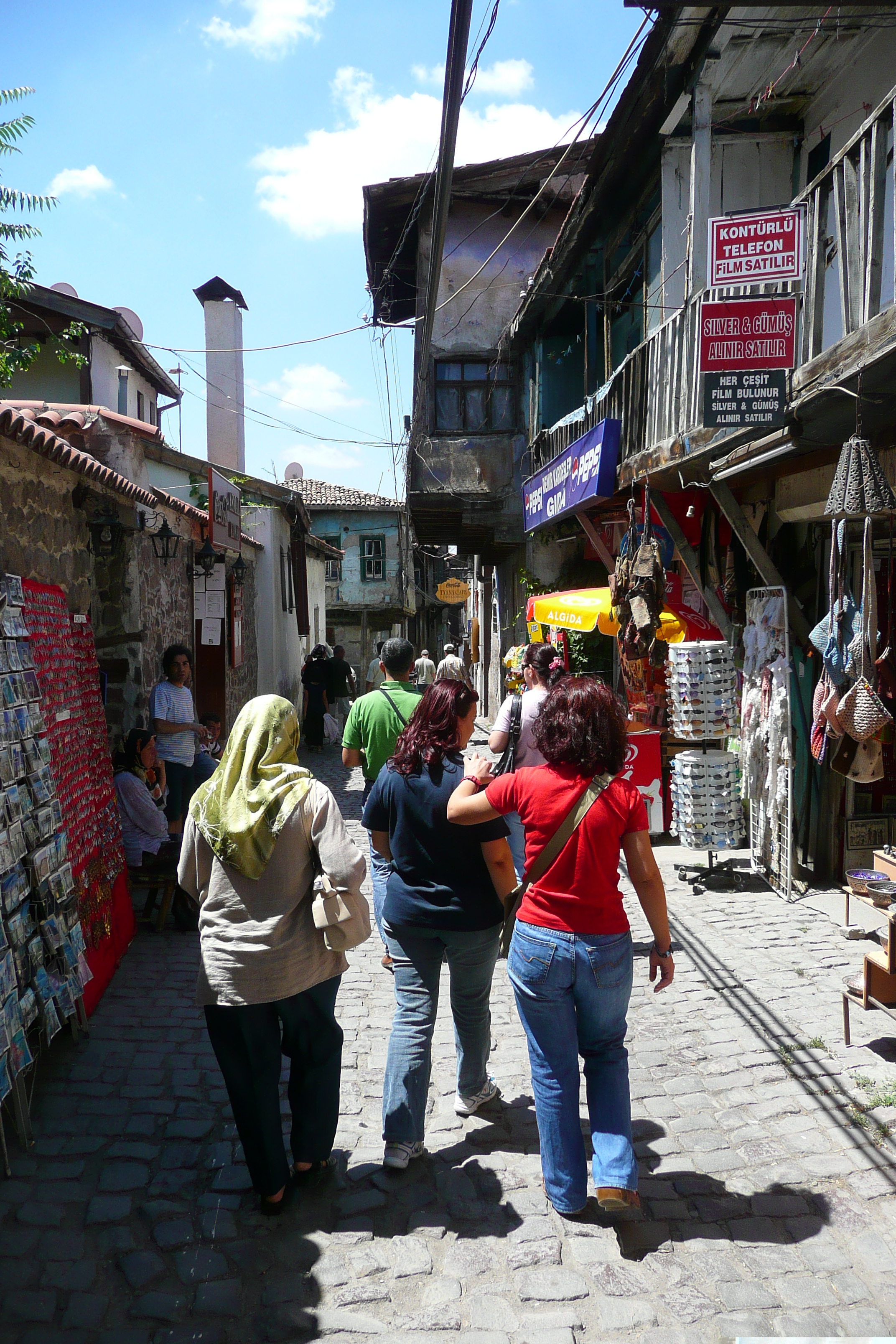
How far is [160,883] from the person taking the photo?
6348 millimetres

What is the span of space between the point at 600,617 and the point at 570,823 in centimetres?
564

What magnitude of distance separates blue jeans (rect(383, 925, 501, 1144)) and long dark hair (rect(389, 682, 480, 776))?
62 centimetres

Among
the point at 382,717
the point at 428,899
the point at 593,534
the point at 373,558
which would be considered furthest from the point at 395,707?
the point at 373,558

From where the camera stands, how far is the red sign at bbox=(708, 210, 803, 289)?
5430mm

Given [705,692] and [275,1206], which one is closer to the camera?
[275,1206]

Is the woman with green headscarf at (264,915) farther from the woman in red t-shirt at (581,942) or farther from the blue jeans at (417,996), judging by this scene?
the woman in red t-shirt at (581,942)

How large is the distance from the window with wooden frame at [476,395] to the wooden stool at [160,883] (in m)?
10.9

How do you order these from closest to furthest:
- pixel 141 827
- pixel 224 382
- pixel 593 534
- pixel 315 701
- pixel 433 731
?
pixel 433 731 → pixel 141 827 → pixel 593 534 → pixel 315 701 → pixel 224 382

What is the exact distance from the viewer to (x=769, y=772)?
7.09 m

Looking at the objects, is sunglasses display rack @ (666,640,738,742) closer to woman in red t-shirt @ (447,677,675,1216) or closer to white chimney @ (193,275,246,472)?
woman in red t-shirt @ (447,677,675,1216)

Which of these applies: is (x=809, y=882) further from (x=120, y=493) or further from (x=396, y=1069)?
(x=120, y=493)

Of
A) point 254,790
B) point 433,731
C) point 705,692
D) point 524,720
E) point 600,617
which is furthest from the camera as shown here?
point 600,617

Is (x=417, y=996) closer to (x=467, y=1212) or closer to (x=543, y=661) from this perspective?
(x=467, y=1212)

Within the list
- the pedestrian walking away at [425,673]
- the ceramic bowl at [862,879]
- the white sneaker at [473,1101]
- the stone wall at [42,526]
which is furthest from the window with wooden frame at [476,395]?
the white sneaker at [473,1101]
